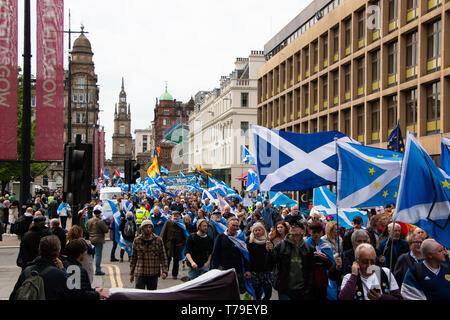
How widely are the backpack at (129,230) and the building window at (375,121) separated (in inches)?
928

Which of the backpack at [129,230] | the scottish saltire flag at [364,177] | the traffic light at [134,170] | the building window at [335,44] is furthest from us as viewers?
the building window at [335,44]

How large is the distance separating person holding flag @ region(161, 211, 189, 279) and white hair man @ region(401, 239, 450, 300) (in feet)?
27.7

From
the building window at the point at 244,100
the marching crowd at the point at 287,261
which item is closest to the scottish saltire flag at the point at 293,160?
the marching crowd at the point at 287,261

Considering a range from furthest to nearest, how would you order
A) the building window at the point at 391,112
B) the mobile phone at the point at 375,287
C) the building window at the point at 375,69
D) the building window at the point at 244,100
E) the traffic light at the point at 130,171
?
the building window at the point at 244,100, the building window at the point at 375,69, the building window at the point at 391,112, the traffic light at the point at 130,171, the mobile phone at the point at 375,287

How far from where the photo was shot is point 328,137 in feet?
39.7

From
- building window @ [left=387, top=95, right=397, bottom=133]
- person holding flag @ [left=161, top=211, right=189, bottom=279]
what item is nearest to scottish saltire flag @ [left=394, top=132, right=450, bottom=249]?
person holding flag @ [left=161, top=211, right=189, bottom=279]

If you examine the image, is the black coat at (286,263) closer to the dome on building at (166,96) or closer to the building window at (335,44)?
the building window at (335,44)

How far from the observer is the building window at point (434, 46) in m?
30.0

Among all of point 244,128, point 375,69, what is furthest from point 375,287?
point 244,128

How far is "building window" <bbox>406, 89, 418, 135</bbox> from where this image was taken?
32250 mm

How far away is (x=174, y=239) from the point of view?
14297 mm

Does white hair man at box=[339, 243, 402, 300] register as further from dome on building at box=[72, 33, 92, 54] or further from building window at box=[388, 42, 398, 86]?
dome on building at box=[72, 33, 92, 54]

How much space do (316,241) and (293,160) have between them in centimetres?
340
